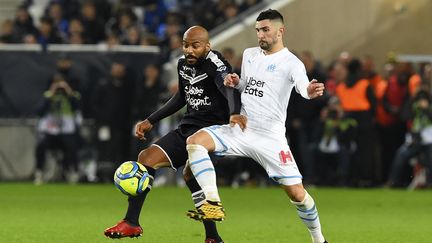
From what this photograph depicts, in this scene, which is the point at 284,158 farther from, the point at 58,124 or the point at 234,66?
the point at 58,124

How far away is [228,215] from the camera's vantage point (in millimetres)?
15852

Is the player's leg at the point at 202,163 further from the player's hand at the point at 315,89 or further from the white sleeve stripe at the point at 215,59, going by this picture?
the player's hand at the point at 315,89

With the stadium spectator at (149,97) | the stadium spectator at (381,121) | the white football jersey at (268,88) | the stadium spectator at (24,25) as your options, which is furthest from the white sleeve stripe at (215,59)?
the stadium spectator at (24,25)

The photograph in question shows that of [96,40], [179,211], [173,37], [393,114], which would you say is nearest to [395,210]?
[179,211]

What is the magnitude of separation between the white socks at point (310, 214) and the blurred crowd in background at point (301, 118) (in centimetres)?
1097

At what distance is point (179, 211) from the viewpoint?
16609 millimetres

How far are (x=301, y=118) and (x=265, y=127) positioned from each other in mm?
11961

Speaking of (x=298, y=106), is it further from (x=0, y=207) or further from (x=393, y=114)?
(x=0, y=207)

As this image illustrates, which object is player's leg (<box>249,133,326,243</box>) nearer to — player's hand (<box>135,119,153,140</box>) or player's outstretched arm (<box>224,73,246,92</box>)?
player's outstretched arm (<box>224,73,246,92</box>)

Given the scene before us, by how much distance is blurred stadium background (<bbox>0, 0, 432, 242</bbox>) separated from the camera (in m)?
22.4

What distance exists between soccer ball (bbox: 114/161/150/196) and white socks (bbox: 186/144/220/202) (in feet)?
1.46

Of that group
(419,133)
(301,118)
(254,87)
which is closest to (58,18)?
(301,118)

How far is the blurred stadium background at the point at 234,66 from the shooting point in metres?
→ 22.4

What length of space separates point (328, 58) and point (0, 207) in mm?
10229
